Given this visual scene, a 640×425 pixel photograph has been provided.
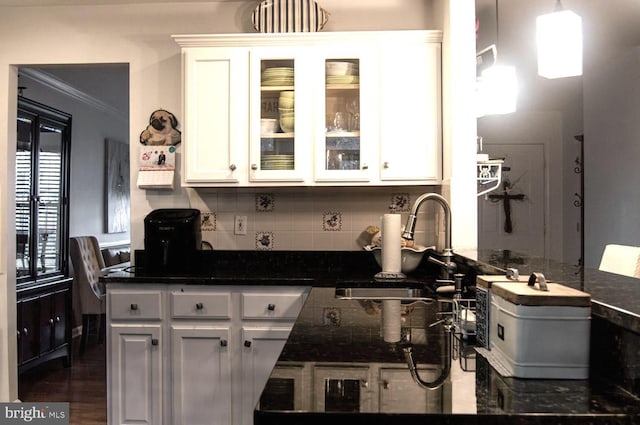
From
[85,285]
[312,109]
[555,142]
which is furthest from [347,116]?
[555,142]

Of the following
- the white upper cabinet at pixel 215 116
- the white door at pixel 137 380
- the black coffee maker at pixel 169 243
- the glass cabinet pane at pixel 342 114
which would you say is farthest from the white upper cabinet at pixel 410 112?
the white door at pixel 137 380

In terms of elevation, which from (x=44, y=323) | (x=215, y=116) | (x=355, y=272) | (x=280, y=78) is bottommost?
(x=44, y=323)

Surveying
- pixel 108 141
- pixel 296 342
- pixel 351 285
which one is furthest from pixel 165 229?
pixel 108 141

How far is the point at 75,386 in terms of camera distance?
343 centimetres

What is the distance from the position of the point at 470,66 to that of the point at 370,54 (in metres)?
0.53

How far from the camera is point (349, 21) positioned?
2.96 metres

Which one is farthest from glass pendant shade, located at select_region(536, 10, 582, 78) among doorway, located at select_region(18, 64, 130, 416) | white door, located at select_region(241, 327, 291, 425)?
doorway, located at select_region(18, 64, 130, 416)

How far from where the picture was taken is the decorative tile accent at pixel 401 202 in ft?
9.71

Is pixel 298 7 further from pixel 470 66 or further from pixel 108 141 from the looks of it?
pixel 108 141

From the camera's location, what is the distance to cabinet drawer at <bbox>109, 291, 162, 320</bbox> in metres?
2.46

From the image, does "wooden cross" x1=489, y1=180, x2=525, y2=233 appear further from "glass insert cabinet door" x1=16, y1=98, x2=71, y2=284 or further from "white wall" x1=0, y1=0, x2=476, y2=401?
"glass insert cabinet door" x1=16, y1=98, x2=71, y2=284

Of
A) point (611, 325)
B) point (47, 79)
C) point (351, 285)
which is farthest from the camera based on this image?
point (47, 79)

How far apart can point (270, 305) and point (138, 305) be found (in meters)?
0.67

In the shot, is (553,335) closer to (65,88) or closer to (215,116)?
(215,116)
